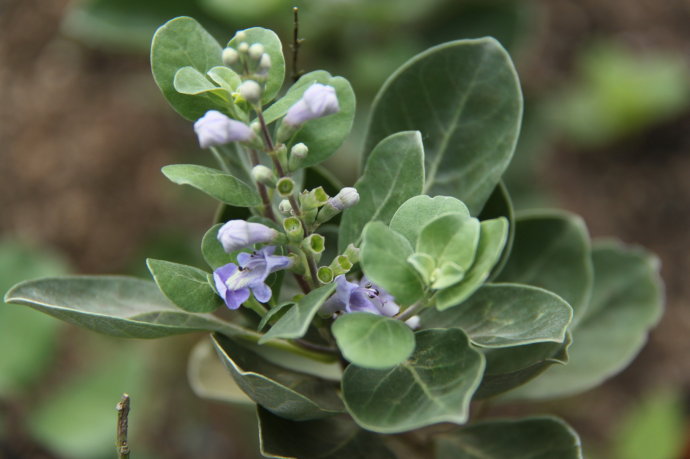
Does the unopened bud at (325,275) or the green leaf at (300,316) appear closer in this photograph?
the green leaf at (300,316)

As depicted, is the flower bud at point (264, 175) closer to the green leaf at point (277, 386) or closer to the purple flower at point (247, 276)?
the purple flower at point (247, 276)

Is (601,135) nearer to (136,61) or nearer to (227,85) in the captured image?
(136,61)

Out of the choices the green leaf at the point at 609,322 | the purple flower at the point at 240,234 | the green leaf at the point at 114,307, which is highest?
the purple flower at the point at 240,234

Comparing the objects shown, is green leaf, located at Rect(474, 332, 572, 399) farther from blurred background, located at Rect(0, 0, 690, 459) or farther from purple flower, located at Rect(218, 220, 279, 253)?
blurred background, located at Rect(0, 0, 690, 459)

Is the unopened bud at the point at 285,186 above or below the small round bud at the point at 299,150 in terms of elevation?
below

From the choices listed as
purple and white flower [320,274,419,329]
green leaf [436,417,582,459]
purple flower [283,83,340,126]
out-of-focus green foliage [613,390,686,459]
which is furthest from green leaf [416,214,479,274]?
out-of-focus green foliage [613,390,686,459]

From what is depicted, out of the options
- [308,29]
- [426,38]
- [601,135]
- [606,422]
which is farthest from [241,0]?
[606,422]

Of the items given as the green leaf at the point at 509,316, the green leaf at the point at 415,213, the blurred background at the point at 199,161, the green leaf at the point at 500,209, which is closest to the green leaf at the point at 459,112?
the green leaf at the point at 500,209

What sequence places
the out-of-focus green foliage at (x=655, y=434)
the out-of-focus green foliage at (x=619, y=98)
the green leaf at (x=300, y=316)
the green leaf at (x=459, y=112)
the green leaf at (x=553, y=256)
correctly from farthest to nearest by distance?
the out-of-focus green foliage at (x=619, y=98) < the out-of-focus green foliage at (x=655, y=434) < the green leaf at (x=553, y=256) < the green leaf at (x=459, y=112) < the green leaf at (x=300, y=316)
